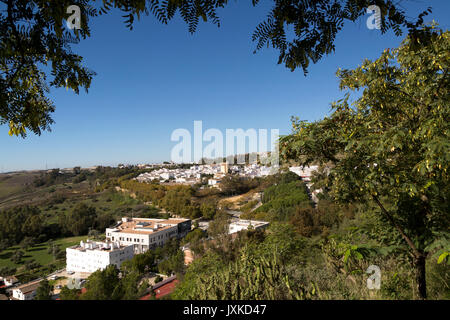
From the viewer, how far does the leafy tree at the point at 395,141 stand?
2043mm

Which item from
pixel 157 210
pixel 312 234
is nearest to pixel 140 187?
pixel 157 210

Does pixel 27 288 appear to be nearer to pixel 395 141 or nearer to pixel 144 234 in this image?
pixel 144 234

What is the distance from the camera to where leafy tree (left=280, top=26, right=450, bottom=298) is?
2043 millimetres

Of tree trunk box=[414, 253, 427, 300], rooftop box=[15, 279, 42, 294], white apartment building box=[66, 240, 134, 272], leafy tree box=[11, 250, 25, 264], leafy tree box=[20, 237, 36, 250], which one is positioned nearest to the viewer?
tree trunk box=[414, 253, 427, 300]

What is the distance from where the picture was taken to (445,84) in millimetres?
2146

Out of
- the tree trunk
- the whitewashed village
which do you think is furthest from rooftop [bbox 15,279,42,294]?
the tree trunk

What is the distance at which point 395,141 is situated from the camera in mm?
1830

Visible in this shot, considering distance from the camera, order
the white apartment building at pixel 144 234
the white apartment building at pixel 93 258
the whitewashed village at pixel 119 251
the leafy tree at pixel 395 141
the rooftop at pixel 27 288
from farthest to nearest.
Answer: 1. the white apartment building at pixel 144 234
2. the white apartment building at pixel 93 258
3. the rooftop at pixel 27 288
4. the whitewashed village at pixel 119 251
5. the leafy tree at pixel 395 141

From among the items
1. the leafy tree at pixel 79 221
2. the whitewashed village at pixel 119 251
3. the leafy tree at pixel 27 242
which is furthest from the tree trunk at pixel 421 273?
the leafy tree at pixel 27 242

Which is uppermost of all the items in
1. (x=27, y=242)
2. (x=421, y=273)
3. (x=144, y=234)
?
(x=421, y=273)

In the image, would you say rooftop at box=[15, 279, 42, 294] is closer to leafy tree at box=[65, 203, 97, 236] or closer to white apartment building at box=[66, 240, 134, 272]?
white apartment building at box=[66, 240, 134, 272]

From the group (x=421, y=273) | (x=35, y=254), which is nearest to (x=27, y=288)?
(x=421, y=273)

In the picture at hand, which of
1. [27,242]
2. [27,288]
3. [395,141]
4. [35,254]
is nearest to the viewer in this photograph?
[395,141]

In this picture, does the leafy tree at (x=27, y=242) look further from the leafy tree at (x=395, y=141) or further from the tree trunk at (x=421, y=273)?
the tree trunk at (x=421, y=273)
